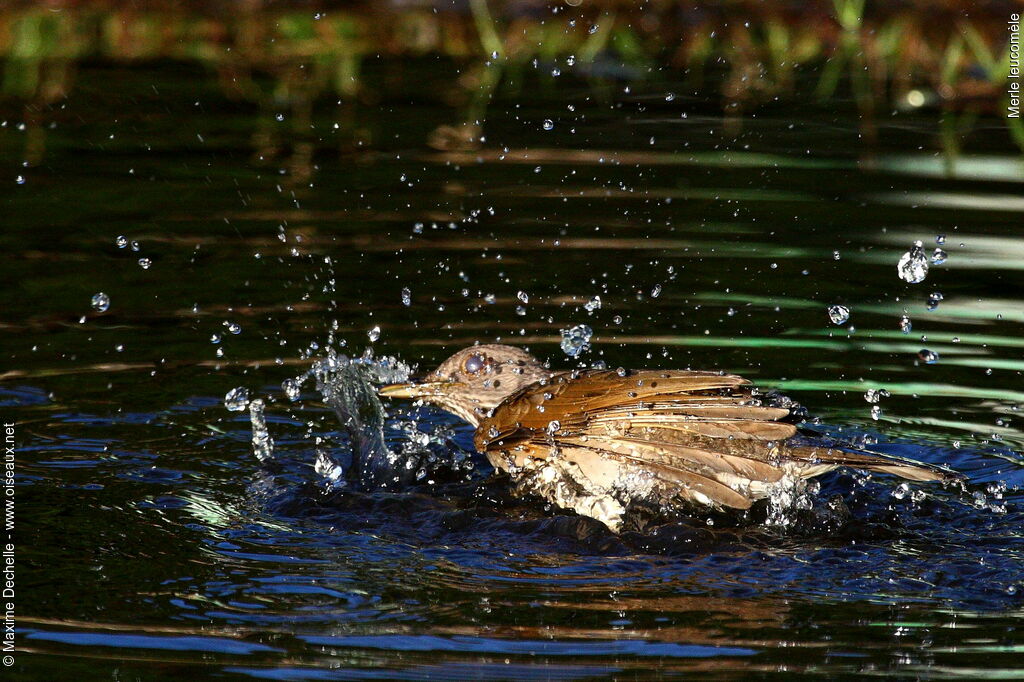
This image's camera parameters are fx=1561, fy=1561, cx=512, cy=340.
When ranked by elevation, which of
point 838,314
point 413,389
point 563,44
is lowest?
point 413,389

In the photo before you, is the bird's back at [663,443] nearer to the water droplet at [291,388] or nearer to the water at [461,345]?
the water at [461,345]

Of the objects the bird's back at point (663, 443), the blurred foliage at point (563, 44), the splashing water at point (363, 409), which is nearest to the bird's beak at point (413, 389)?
the splashing water at point (363, 409)

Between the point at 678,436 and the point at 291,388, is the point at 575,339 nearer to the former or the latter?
the point at 291,388

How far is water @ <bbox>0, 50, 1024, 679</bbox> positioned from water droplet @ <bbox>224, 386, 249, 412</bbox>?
0.06 feet

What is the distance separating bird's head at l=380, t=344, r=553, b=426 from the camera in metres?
7.52

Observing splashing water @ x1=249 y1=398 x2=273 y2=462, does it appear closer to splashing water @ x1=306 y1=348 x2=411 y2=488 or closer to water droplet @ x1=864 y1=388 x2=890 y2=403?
splashing water @ x1=306 y1=348 x2=411 y2=488

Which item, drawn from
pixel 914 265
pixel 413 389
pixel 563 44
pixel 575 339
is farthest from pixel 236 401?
pixel 563 44

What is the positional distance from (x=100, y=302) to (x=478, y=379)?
2430 millimetres

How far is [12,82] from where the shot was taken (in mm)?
13172

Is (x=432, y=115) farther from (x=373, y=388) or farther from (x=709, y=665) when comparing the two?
(x=709, y=665)

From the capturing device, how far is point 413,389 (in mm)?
7551

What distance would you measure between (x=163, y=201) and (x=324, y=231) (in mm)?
1236

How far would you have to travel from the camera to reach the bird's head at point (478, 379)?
752cm

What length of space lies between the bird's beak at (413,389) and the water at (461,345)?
0.23m
